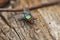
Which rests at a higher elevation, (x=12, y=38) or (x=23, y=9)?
(x=23, y=9)

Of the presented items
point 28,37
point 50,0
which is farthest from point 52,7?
point 28,37

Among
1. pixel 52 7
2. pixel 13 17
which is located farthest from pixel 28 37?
pixel 52 7

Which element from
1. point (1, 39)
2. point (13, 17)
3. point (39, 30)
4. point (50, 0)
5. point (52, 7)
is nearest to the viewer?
point (1, 39)

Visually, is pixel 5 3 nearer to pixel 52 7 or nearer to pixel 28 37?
pixel 52 7

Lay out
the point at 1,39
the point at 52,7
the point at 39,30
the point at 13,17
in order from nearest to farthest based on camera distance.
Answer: the point at 1,39, the point at 39,30, the point at 13,17, the point at 52,7

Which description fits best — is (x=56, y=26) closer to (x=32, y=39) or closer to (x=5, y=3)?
(x=32, y=39)

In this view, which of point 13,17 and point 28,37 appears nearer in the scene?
point 28,37
